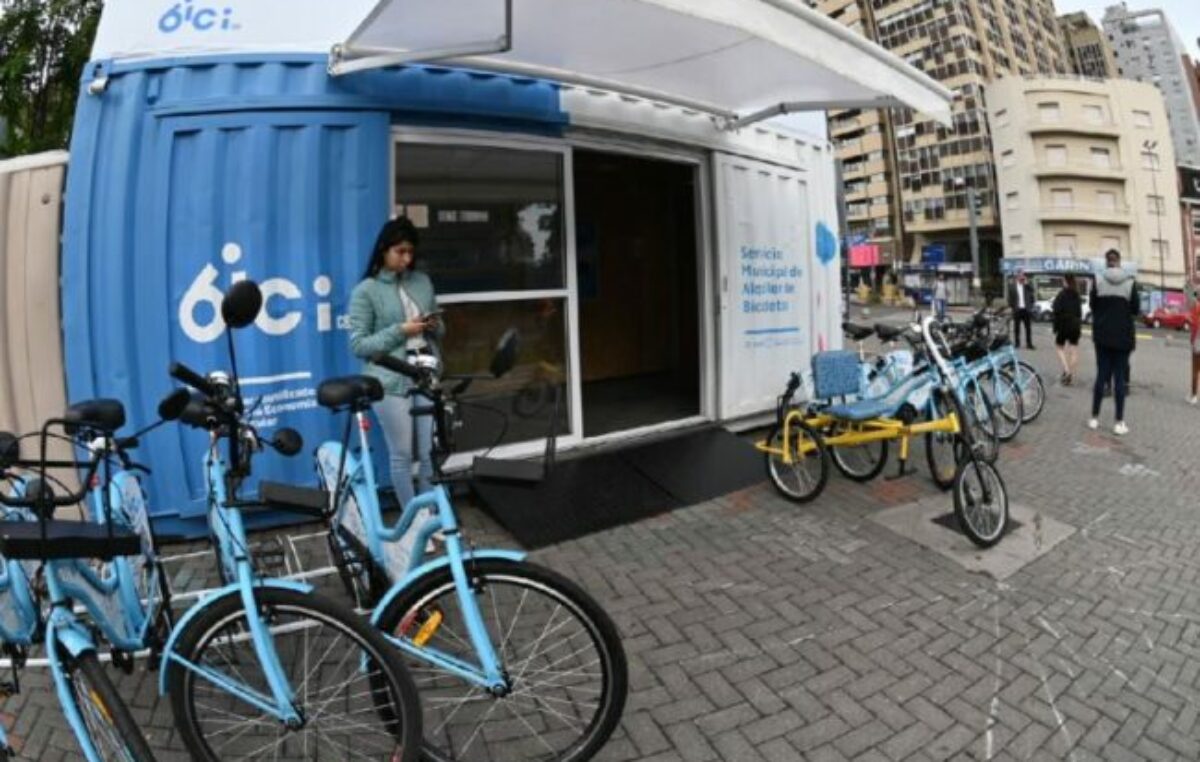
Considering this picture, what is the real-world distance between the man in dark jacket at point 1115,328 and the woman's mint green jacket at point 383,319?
23.7 ft

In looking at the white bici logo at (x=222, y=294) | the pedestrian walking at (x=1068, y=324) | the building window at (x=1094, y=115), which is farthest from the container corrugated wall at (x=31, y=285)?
the building window at (x=1094, y=115)

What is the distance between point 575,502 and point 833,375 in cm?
225

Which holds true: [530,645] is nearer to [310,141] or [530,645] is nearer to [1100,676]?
[1100,676]

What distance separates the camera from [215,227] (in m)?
4.06

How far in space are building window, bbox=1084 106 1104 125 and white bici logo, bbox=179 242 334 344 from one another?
219 feet

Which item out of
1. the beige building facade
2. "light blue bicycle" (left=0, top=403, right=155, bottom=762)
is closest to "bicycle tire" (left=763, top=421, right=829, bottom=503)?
"light blue bicycle" (left=0, top=403, right=155, bottom=762)

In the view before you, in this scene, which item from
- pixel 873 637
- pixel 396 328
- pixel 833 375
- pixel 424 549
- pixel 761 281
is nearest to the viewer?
pixel 424 549

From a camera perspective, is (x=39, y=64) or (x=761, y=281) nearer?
(x=761, y=281)

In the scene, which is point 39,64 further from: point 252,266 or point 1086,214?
point 1086,214

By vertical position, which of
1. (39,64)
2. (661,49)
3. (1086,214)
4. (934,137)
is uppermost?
(934,137)

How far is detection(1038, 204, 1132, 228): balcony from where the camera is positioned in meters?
51.1

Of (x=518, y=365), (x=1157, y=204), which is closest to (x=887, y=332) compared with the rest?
(x=518, y=365)

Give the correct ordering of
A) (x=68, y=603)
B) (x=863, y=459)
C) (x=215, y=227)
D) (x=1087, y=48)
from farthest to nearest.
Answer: (x=1087, y=48) < (x=863, y=459) < (x=215, y=227) < (x=68, y=603)

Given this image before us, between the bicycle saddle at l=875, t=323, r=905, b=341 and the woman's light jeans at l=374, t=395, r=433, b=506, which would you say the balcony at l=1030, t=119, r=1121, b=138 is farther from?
the woman's light jeans at l=374, t=395, r=433, b=506
